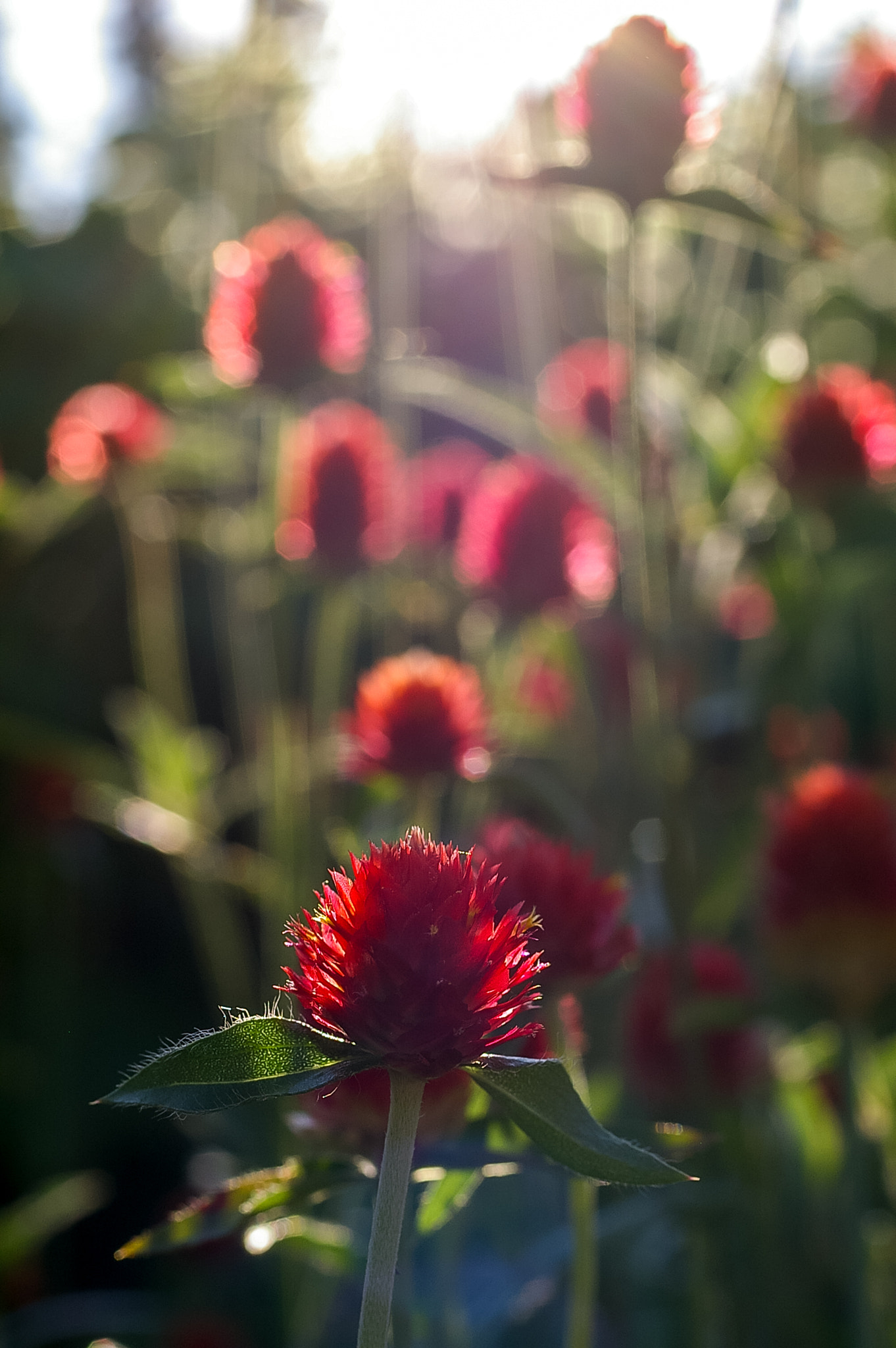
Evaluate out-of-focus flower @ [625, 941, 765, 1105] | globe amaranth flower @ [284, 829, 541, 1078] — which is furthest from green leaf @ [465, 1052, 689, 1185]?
out-of-focus flower @ [625, 941, 765, 1105]

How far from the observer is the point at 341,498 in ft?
3.60

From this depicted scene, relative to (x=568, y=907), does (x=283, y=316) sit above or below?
above

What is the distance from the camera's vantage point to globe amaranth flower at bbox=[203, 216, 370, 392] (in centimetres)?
103

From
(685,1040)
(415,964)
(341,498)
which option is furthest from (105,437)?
(415,964)

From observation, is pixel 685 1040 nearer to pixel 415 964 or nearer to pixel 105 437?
pixel 415 964

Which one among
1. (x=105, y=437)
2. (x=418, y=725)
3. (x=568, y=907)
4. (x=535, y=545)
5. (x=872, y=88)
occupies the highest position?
(x=872, y=88)

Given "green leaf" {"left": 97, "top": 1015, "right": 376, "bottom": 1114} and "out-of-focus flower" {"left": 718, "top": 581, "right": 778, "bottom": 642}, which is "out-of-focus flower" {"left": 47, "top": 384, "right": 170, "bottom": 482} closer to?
"out-of-focus flower" {"left": 718, "top": 581, "right": 778, "bottom": 642}

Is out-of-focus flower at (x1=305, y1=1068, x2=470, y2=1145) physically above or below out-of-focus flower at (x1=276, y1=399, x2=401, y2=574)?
below

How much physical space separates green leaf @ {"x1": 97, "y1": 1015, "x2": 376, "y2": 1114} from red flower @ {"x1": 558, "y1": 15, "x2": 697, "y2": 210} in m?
0.54

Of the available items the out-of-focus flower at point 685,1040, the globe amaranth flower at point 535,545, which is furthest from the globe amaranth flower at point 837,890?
the globe amaranth flower at point 535,545

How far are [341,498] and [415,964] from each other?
2.56ft

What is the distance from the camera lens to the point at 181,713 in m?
1.52

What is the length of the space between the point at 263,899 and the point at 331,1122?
0.59 m

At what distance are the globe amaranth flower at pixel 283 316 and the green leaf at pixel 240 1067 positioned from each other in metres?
0.77
